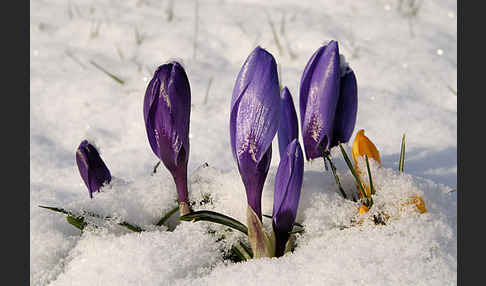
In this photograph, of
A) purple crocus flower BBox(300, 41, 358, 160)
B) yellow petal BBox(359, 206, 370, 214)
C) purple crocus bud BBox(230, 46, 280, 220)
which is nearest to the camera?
purple crocus bud BBox(230, 46, 280, 220)

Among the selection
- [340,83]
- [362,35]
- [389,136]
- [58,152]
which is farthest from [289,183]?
[362,35]

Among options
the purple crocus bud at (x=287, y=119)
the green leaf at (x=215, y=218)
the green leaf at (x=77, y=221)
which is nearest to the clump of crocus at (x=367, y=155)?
the purple crocus bud at (x=287, y=119)

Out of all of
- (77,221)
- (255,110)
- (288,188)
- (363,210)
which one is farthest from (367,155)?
(77,221)

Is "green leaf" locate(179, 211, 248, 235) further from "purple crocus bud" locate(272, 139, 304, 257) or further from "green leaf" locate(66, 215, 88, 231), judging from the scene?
"green leaf" locate(66, 215, 88, 231)

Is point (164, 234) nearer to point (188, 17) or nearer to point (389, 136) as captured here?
point (389, 136)

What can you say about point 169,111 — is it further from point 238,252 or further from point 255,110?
point 238,252

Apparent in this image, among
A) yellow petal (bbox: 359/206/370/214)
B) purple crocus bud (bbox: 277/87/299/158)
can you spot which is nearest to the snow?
yellow petal (bbox: 359/206/370/214)

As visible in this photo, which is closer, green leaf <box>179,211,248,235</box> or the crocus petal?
green leaf <box>179,211,248,235</box>
